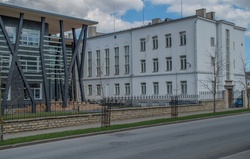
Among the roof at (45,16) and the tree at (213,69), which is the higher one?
the roof at (45,16)

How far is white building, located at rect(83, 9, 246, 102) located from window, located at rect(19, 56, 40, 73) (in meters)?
9.29

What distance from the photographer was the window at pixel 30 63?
33625 millimetres

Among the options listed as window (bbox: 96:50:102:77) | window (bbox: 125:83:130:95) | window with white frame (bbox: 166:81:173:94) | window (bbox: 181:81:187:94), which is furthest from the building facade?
window (bbox: 96:50:102:77)

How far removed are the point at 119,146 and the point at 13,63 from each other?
18.6 m

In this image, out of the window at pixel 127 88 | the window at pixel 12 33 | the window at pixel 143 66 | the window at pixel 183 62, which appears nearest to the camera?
the window at pixel 12 33

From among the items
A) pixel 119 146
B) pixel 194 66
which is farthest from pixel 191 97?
pixel 119 146

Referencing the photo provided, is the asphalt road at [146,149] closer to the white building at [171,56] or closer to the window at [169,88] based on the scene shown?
the white building at [171,56]

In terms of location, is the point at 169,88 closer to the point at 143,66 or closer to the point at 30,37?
the point at 143,66

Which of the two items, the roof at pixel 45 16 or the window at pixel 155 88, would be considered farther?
the window at pixel 155 88

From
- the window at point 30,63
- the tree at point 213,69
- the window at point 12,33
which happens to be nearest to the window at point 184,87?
the tree at point 213,69

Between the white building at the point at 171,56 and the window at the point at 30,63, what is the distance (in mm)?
9294

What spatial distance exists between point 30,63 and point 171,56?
1790 centimetres

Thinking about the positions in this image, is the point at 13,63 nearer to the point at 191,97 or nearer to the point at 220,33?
the point at 191,97

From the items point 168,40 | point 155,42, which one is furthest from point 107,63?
point 168,40
